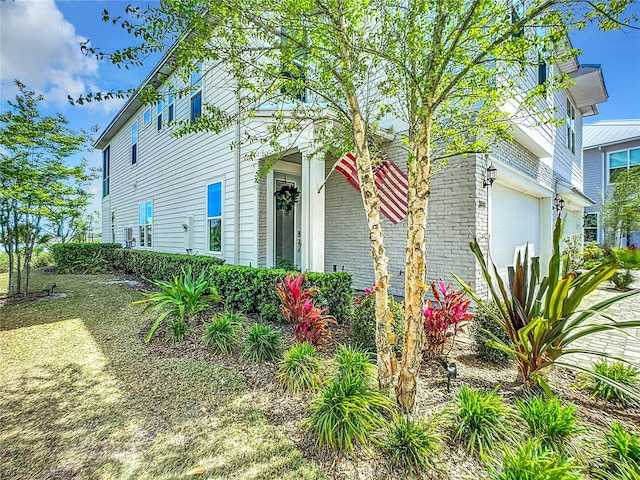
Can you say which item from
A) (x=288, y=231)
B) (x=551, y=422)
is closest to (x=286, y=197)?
(x=288, y=231)

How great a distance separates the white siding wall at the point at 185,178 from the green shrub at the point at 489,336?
5070 millimetres

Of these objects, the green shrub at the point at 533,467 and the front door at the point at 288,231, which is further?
the front door at the point at 288,231

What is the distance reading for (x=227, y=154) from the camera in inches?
308

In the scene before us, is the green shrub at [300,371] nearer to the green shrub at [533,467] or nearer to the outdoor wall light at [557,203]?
the green shrub at [533,467]

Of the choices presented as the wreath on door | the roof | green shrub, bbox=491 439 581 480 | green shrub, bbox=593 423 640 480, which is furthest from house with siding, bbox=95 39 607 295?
the roof

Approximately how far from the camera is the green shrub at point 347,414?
2.15m

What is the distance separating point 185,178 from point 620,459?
10.6 meters

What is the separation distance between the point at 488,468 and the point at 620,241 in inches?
807

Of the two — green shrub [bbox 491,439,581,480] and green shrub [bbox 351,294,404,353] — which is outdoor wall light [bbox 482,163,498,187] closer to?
green shrub [bbox 351,294,404,353]

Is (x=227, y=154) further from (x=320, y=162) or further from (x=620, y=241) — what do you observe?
(x=620, y=241)

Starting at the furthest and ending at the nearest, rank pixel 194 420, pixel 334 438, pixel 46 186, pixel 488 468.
Result: pixel 46 186, pixel 194 420, pixel 334 438, pixel 488 468

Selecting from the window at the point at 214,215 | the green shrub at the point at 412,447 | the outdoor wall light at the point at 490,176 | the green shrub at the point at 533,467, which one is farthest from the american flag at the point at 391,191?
the green shrub at the point at 533,467

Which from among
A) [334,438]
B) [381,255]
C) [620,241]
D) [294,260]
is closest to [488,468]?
[334,438]

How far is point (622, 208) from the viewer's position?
14.8 m
